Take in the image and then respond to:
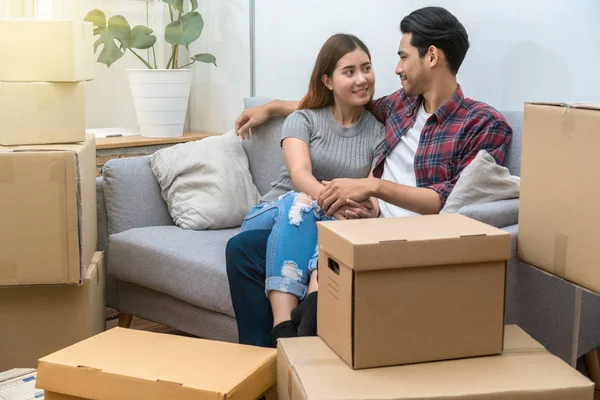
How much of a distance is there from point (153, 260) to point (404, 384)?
1313 millimetres

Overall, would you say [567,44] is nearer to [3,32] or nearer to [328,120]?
[328,120]

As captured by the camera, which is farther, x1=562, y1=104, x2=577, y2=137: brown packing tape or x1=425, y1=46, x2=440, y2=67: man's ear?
x1=425, y1=46, x2=440, y2=67: man's ear

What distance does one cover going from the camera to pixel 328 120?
2.52 metres

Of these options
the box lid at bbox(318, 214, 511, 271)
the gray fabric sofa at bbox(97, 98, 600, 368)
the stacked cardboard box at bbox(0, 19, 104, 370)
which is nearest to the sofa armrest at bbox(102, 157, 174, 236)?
the gray fabric sofa at bbox(97, 98, 600, 368)

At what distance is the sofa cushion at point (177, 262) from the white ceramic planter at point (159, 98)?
1.14 m

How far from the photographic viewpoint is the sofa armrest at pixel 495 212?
192 centimetres

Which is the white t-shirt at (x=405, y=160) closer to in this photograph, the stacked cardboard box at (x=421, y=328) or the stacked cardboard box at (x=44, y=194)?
the stacked cardboard box at (x=421, y=328)

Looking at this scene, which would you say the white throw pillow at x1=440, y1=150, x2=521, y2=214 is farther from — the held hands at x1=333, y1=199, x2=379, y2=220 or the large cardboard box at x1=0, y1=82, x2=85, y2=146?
the large cardboard box at x1=0, y1=82, x2=85, y2=146

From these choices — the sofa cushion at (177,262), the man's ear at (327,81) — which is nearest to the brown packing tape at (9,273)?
the sofa cushion at (177,262)

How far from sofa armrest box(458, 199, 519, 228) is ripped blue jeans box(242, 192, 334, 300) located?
0.44m

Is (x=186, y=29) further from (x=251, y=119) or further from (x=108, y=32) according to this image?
(x=251, y=119)

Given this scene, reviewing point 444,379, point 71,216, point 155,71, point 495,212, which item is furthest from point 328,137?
point 155,71

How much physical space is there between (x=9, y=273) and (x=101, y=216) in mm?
681

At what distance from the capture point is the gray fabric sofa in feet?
6.26
